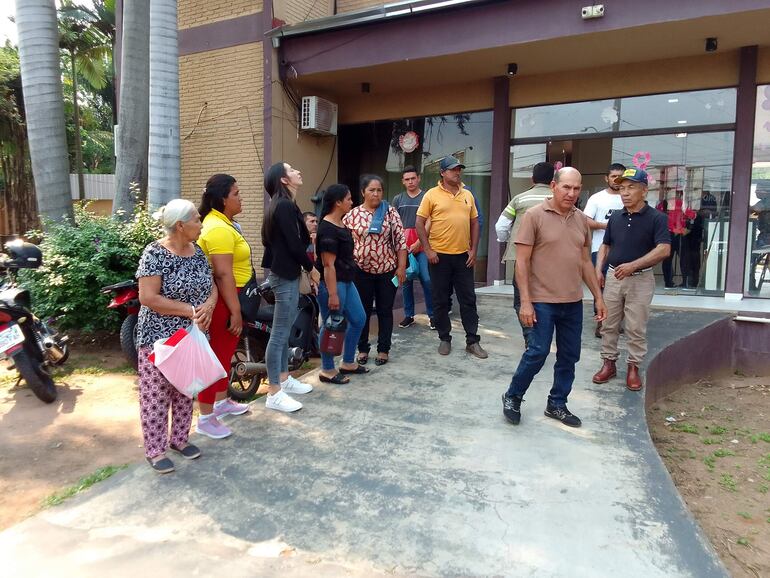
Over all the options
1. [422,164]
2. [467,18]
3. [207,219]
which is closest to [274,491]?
[207,219]

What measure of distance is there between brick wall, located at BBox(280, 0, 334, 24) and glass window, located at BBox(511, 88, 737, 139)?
406 cm

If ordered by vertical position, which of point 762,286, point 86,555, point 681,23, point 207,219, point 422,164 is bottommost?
point 86,555

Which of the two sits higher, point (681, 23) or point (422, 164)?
point (681, 23)

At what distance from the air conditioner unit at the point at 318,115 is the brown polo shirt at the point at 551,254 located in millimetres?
6901

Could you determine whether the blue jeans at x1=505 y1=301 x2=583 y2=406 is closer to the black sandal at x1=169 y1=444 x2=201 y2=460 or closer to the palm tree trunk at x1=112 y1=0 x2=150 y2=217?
the black sandal at x1=169 y1=444 x2=201 y2=460

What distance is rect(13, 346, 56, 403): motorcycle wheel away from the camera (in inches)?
185

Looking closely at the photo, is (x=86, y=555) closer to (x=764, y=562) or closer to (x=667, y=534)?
(x=667, y=534)

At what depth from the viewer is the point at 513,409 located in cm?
385

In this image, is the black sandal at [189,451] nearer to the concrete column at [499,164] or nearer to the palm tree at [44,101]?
the palm tree at [44,101]

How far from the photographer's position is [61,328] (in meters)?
6.30

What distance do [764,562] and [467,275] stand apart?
10.0ft

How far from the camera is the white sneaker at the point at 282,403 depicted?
404 cm

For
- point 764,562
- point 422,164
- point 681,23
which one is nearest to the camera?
point 764,562

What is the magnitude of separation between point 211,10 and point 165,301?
342 inches
